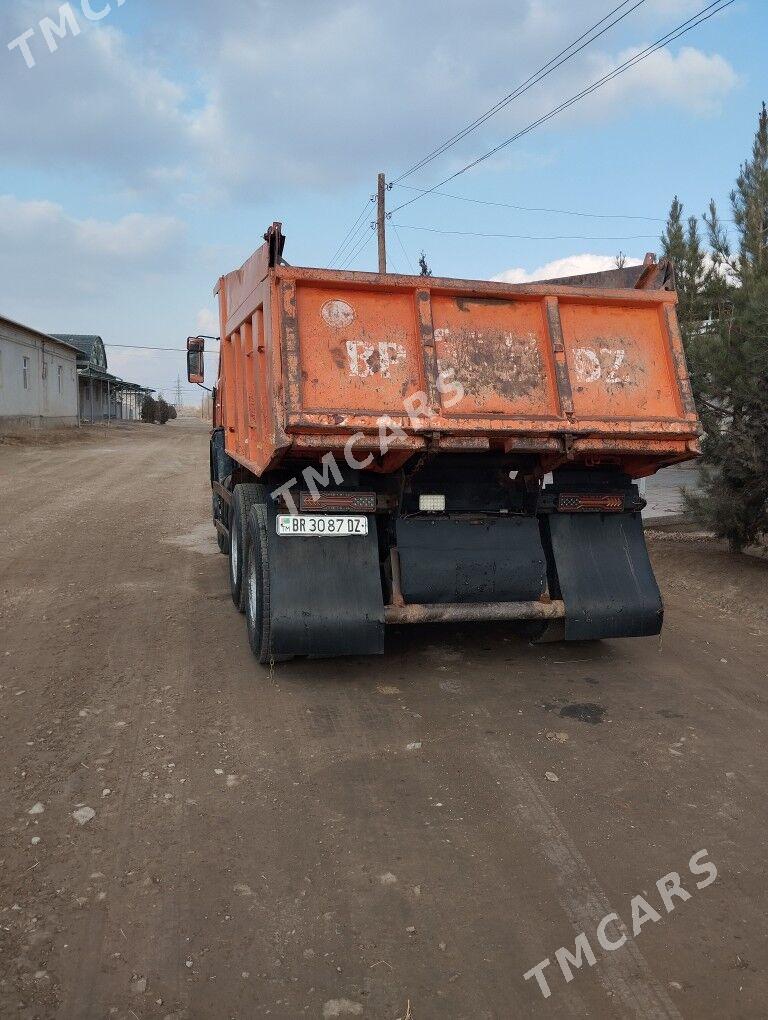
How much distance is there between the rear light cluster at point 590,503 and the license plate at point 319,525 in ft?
4.84

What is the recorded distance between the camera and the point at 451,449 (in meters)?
4.80

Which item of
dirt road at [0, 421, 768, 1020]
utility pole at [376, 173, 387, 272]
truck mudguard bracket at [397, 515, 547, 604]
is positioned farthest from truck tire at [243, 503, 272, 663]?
utility pole at [376, 173, 387, 272]

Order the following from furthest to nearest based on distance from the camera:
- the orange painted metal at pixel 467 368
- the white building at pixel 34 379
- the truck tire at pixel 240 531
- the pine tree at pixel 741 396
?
the white building at pixel 34 379
the pine tree at pixel 741 396
the truck tire at pixel 240 531
the orange painted metal at pixel 467 368

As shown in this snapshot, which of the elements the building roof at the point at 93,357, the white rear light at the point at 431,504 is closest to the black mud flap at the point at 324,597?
the white rear light at the point at 431,504

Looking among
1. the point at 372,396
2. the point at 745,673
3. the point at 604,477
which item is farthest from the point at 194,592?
the point at 745,673

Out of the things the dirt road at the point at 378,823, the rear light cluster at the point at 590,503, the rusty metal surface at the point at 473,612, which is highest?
the rear light cluster at the point at 590,503

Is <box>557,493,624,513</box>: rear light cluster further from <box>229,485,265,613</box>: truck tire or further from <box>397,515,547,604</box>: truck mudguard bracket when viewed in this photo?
<box>229,485,265,613</box>: truck tire

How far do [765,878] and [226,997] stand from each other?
215 cm

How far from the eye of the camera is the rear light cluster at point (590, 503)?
5.55 m

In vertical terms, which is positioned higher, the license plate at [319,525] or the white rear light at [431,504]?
the white rear light at [431,504]

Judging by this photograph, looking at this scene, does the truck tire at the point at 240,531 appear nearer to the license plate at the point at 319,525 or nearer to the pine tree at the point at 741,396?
the license plate at the point at 319,525

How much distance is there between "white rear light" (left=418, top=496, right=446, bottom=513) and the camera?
17.8 feet

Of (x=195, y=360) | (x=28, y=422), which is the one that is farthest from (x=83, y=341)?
(x=195, y=360)

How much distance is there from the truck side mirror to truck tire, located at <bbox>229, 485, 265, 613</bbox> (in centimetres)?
299
